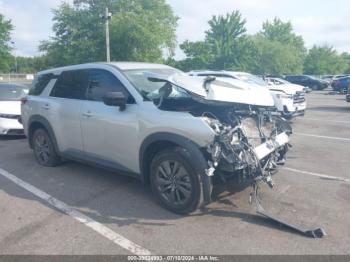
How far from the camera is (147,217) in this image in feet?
12.8

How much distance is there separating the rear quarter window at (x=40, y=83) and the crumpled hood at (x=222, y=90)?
266cm

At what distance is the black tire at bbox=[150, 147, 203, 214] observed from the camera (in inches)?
147

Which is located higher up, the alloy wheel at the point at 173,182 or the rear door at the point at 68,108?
the rear door at the point at 68,108

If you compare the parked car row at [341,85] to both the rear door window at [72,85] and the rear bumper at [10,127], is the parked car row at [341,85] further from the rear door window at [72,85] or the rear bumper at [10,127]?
the rear door window at [72,85]

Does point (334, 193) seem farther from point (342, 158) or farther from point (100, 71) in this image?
point (100, 71)

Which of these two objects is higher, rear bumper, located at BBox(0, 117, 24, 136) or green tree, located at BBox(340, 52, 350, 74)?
green tree, located at BBox(340, 52, 350, 74)

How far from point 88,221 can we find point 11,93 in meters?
6.71

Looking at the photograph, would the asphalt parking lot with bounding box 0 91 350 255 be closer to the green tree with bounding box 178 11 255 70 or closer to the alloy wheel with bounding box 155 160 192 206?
the alloy wheel with bounding box 155 160 192 206

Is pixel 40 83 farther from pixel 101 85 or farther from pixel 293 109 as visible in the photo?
pixel 293 109

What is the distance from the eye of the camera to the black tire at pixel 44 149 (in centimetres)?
582

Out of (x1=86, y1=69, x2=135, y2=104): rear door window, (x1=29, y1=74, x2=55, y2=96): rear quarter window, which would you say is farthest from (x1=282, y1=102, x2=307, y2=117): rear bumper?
(x1=29, y1=74, x2=55, y2=96): rear quarter window

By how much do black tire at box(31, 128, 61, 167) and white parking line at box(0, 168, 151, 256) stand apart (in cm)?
71

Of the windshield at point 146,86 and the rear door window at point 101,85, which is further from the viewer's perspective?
the rear door window at point 101,85

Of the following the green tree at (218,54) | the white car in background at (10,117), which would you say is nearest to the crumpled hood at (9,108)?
the white car in background at (10,117)
